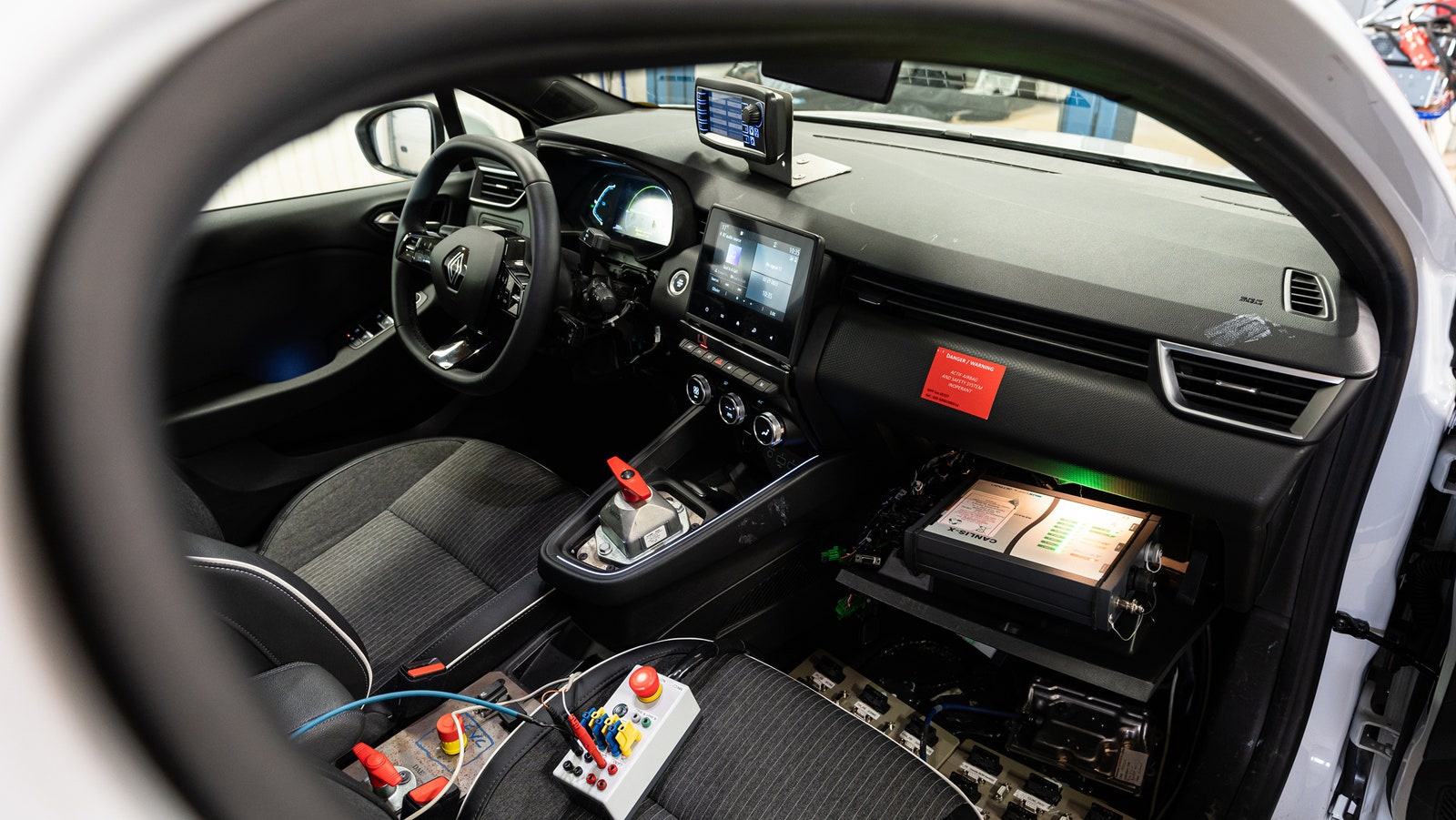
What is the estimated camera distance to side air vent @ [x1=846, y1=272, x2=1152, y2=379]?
1.29 metres

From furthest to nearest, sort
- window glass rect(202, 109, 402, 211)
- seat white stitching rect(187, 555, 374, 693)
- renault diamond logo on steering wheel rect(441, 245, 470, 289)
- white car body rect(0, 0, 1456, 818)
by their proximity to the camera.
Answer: window glass rect(202, 109, 402, 211) < renault diamond logo on steering wheel rect(441, 245, 470, 289) < seat white stitching rect(187, 555, 374, 693) < white car body rect(0, 0, 1456, 818)

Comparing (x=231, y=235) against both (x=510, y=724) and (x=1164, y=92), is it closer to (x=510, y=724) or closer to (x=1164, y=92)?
(x=510, y=724)

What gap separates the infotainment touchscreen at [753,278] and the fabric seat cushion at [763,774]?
1.99 feet

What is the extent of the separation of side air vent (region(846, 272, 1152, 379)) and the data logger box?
0.97ft

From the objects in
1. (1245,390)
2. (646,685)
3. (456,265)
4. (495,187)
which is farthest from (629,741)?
(495,187)

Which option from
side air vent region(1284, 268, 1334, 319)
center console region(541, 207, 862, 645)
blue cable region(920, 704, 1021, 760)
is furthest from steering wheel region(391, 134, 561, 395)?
side air vent region(1284, 268, 1334, 319)

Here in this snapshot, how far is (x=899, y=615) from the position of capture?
198 centimetres

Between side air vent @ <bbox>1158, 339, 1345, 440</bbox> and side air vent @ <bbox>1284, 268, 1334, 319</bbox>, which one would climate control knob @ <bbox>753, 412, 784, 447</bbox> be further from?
side air vent @ <bbox>1284, 268, 1334, 319</bbox>

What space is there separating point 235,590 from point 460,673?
62 cm

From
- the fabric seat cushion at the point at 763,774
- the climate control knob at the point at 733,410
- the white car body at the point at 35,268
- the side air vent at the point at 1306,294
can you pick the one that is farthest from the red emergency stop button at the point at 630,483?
the white car body at the point at 35,268

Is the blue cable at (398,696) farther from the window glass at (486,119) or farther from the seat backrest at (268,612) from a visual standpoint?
the window glass at (486,119)

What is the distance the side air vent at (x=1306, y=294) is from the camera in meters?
1.16

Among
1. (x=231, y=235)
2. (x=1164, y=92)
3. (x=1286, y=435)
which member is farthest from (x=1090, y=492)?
(x=231, y=235)

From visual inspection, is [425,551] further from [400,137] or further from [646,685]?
[400,137]
